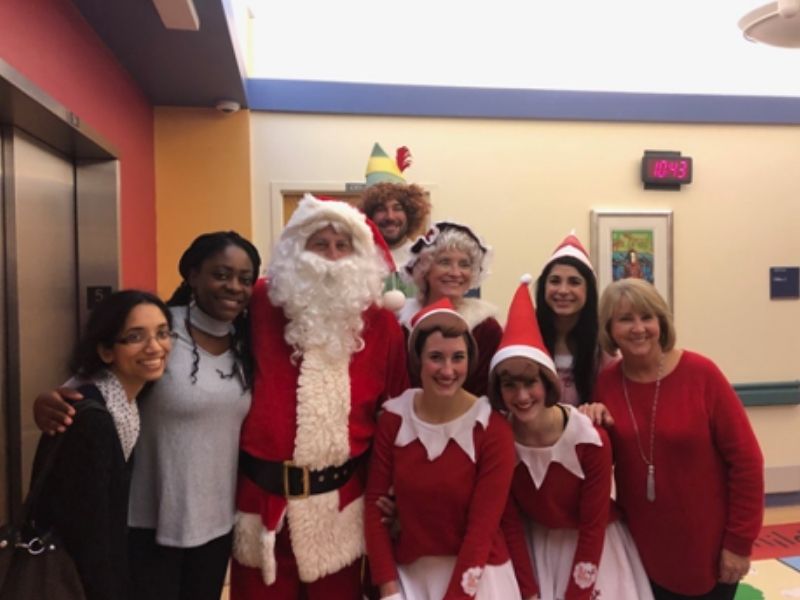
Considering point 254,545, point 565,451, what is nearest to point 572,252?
point 565,451

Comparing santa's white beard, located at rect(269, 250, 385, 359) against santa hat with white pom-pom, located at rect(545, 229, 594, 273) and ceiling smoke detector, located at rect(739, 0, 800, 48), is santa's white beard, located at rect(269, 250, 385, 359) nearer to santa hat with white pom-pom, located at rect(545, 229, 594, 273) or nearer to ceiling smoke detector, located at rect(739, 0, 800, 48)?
santa hat with white pom-pom, located at rect(545, 229, 594, 273)

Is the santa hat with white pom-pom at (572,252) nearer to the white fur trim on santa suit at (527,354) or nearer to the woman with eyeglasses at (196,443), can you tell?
the white fur trim on santa suit at (527,354)

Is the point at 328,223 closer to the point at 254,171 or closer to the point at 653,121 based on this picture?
the point at 254,171

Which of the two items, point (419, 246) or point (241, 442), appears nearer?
point (241, 442)

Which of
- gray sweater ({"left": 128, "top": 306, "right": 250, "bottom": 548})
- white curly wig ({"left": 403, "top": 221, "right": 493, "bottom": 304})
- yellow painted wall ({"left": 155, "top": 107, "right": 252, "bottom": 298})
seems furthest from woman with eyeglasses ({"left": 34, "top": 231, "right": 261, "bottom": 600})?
yellow painted wall ({"left": 155, "top": 107, "right": 252, "bottom": 298})

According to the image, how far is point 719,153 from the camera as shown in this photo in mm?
4297

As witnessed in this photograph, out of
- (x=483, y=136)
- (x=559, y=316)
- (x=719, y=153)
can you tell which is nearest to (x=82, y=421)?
(x=559, y=316)

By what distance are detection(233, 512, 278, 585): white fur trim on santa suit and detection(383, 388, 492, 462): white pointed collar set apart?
0.48 meters

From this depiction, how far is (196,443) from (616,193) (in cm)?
338

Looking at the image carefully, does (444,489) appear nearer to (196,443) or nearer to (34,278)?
(196,443)

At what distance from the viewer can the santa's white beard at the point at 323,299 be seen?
6.38 feet

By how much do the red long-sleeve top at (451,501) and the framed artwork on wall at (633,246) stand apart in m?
2.62

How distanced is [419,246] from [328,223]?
1.47 feet

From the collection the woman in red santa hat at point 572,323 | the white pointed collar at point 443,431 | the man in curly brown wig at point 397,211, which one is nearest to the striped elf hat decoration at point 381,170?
the man in curly brown wig at point 397,211
